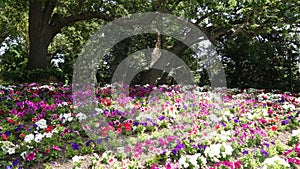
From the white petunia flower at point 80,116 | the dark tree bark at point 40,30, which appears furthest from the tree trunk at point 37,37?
the white petunia flower at point 80,116

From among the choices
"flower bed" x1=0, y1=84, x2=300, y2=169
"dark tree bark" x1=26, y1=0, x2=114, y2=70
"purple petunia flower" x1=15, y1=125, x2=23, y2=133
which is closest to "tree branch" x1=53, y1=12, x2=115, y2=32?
"dark tree bark" x1=26, y1=0, x2=114, y2=70

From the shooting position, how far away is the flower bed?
3897 mm

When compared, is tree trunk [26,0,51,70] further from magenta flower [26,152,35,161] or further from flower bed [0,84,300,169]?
magenta flower [26,152,35,161]

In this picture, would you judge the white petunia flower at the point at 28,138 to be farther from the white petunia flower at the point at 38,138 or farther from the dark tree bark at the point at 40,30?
the dark tree bark at the point at 40,30

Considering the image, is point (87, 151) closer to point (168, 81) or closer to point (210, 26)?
point (210, 26)

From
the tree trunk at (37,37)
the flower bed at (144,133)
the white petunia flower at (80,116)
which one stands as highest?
the tree trunk at (37,37)

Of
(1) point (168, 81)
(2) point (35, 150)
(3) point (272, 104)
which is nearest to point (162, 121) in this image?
(2) point (35, 150)

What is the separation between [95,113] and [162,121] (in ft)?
4.35

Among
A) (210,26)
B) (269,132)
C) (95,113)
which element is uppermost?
(210,26)

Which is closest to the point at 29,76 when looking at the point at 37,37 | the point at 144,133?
the point at 37,37

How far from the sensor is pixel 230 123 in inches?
222

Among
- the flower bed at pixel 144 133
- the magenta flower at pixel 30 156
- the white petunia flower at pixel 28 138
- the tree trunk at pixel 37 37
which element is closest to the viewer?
the magenta flower at pixel 30 156

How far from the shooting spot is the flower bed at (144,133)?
3897mm

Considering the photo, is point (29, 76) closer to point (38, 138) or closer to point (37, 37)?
point (37, 37)
